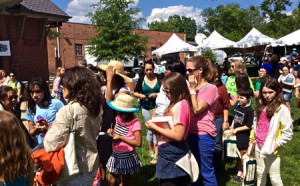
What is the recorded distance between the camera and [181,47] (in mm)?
21844

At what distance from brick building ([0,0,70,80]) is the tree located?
5.33 metres

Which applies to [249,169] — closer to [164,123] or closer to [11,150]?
[164,123]

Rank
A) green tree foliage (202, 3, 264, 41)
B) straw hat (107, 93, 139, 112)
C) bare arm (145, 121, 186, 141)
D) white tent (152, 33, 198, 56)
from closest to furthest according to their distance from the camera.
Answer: bare arm (145, 121, 186, 141)
straw hat (107, 93, 139, 112)
white tent (152, 33, 198, 56)
green tree foliage (202, 3, 264, 41)

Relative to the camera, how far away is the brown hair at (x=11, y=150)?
2115 millimetres

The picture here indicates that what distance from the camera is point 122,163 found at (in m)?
3.84

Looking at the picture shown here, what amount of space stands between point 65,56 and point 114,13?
12.0 meters

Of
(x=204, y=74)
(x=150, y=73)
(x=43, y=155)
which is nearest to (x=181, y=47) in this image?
(x=150, y=73)

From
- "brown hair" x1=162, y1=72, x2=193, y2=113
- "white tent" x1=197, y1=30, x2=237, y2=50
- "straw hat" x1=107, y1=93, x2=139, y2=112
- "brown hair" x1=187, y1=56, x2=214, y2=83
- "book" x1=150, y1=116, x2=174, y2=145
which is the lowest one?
"book" x1=150, y1=116, x2=174, y2=145

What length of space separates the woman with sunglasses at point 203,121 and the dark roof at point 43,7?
65.3ft

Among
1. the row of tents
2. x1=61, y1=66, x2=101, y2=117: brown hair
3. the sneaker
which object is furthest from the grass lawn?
the row of tents

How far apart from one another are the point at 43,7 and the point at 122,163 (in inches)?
823

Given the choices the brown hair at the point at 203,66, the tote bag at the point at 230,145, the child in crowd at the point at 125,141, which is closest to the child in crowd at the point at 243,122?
the tote bag at the point at 230,145

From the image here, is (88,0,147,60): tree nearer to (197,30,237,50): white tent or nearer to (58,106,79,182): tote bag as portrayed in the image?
(197,30,237,50): white tent

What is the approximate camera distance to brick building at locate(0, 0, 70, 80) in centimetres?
2027
